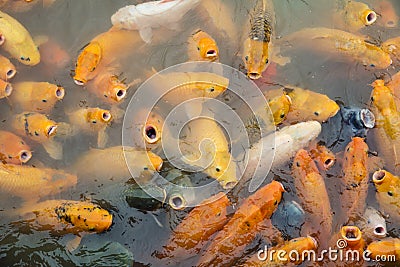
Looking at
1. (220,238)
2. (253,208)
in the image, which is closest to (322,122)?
(253,208)

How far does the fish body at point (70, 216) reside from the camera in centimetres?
337

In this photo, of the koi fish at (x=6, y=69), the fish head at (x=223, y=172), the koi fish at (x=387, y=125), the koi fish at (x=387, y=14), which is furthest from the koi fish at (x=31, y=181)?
the koi fish at (x=387, y=14)

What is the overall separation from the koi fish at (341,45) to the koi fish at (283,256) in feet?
5.33

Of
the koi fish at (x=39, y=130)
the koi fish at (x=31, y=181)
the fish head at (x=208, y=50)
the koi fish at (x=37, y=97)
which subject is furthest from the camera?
the fish head at (x=208, y=50)

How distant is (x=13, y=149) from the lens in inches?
142

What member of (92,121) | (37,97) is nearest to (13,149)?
(37,97)

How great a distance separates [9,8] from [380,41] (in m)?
3.22

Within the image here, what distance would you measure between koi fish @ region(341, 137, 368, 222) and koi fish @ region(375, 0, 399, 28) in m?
1.30

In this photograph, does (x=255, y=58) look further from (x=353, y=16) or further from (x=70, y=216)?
(x=70, y=216)

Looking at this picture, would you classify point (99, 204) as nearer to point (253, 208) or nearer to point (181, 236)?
point (181, 236)

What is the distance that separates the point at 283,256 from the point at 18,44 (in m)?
2.68

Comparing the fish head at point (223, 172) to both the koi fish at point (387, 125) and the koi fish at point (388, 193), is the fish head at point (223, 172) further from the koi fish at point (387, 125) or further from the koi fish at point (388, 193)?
the koi fish at point (387, 125)

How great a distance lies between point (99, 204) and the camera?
350 centimetres

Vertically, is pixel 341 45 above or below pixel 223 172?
above
